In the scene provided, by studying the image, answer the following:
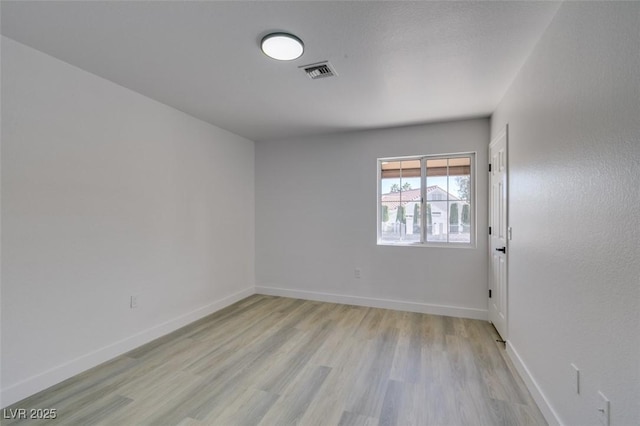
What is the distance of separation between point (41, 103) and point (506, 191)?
3.89 meters

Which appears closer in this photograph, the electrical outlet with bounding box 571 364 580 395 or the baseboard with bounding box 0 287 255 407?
the electrical outlet with bounding box 571 364 580 395

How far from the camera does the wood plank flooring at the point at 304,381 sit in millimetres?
1827

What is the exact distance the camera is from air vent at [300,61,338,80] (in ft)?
7.27

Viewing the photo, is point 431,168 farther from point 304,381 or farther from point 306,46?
point 304,381

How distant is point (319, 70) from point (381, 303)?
119 inches

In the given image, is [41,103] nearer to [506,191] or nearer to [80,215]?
[80,215]

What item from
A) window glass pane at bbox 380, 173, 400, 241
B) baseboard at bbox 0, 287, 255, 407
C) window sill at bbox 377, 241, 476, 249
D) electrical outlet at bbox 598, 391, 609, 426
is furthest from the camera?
window glass pane at bbox 380, 173, 400, 241

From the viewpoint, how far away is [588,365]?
1.33m

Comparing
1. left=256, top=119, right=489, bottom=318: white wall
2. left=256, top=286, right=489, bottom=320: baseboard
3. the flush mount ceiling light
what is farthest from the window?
the flush mount ceiling light

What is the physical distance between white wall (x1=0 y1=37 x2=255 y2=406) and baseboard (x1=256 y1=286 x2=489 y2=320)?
1135 mm

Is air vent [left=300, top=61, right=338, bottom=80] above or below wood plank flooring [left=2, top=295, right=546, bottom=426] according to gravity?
above

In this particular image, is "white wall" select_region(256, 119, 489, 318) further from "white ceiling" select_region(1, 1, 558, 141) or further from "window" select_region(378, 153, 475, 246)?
"white ceiling" select_region(1, 1, 558, 141)

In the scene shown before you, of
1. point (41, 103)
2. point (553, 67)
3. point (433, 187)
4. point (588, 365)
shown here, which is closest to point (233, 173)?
point (41, 103)

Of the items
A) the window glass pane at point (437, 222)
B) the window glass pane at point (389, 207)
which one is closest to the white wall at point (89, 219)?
the window glass pane at point (389, 207)
